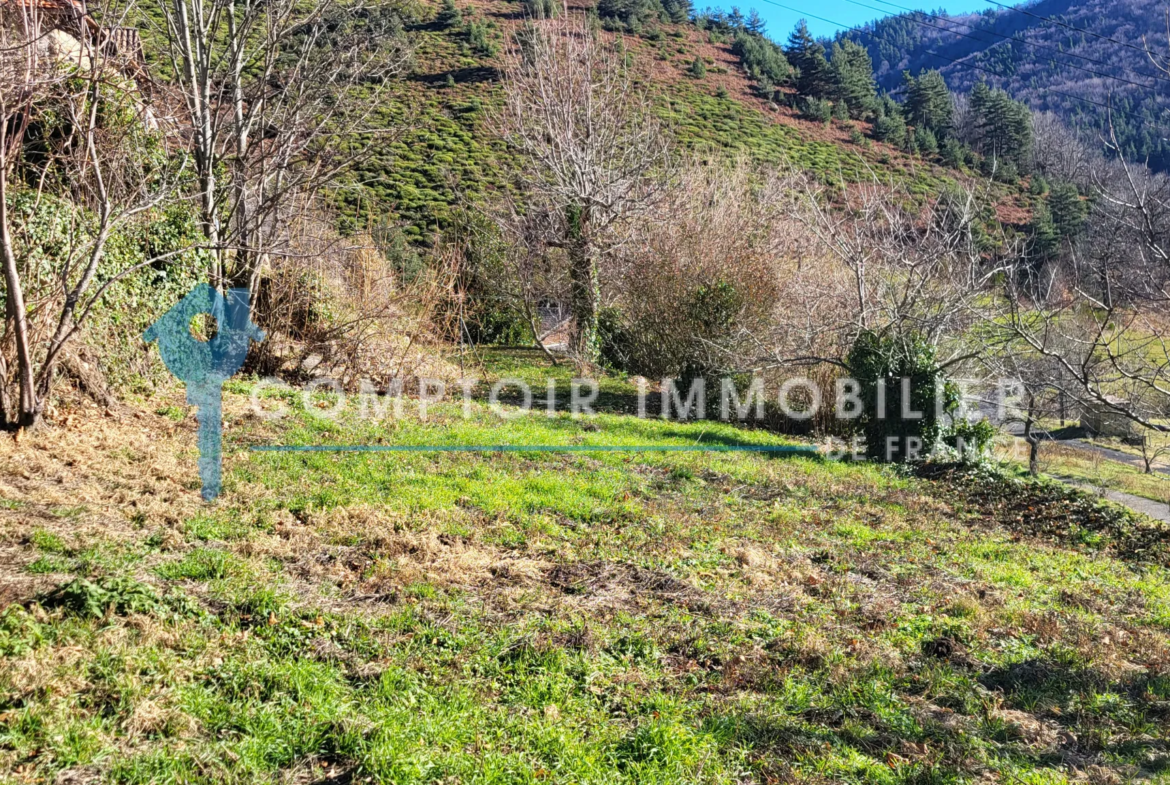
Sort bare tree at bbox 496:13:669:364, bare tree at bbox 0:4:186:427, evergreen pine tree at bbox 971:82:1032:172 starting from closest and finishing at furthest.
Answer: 1. bare tree at bbox 0:4:186:427
2. bare tree at bbox 496:13:669:364
3. evergreen pine tree at bbox 971:82:1032:172

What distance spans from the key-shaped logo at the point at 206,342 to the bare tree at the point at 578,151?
27.0 ft

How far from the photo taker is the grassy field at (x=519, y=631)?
318 cm

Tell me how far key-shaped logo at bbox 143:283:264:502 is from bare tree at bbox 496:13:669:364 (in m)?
8.21

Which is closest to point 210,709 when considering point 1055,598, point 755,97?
point 1055,598

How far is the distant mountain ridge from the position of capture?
5800cm

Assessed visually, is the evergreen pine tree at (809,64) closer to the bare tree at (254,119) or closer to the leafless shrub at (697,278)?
the leafless shrub at (697,278)

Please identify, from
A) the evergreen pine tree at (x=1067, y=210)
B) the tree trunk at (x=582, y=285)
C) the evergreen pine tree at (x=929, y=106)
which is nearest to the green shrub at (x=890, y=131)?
the evergreen pine tree at (x=929, y=106)

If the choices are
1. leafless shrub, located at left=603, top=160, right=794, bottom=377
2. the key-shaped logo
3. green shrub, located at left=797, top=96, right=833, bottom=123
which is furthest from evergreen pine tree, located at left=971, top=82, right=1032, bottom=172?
the key-shaped logo

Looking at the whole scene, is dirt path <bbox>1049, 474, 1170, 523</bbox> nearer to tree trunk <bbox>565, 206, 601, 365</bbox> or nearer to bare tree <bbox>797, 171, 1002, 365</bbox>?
bare tree <bbox>797, 171, 1002, 365</bbox>

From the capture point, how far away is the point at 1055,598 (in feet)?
19.6

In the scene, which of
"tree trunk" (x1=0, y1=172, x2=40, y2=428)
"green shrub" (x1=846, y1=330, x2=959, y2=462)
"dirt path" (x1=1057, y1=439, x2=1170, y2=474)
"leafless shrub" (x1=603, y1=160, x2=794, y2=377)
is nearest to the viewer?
"tree trunk" (x1=0, y1=172, x2=40, y2=428)

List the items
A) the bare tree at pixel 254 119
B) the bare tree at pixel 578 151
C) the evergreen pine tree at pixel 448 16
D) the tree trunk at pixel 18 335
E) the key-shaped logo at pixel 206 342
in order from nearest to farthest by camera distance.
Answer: the tree trunk at pixel 18 335 < the key-shaped logo at pixel 206 342 < the bare tree at pixel 254 119 < the bare tree at pixel 578 151 < the evergreen pine tree at pixel 448 16

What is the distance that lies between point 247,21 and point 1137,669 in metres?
10.9

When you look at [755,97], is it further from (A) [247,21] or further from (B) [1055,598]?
(B) [1055,598]
